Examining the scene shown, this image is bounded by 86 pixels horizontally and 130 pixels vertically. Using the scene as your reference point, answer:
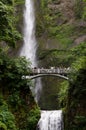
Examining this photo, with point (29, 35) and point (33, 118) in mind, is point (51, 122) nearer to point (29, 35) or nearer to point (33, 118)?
point (33, 118)

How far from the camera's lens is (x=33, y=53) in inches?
2311

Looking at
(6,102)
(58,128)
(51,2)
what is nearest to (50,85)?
(58,128)

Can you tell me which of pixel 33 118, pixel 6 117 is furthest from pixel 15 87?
pixel 6 117

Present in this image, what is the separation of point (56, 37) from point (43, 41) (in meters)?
2.77

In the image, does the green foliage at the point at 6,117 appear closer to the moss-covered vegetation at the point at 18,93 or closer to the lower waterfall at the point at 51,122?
the moss-covered vegetation at the point at 18,93

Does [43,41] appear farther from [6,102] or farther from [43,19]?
[6,102]

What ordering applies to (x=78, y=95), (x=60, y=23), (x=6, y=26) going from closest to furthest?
1. (x=6, y=26)
2. (x=78, y=95)
3. (x=60, y=23)

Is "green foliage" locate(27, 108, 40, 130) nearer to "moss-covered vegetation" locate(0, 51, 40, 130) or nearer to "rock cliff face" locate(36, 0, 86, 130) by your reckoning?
"moss-covered vegetation" locate(0, 51, 40, 130)

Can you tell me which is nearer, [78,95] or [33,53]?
[78,95]

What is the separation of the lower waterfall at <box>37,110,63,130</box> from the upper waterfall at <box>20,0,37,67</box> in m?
19.2

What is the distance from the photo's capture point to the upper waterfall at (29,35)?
192 feet

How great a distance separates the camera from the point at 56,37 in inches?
2500

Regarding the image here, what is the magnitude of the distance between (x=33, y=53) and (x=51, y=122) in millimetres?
23643

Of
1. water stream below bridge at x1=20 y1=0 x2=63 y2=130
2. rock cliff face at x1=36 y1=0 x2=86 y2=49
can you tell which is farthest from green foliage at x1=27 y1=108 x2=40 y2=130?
rock cliff face at x1=36 y1=0 x2=86 y2=49
